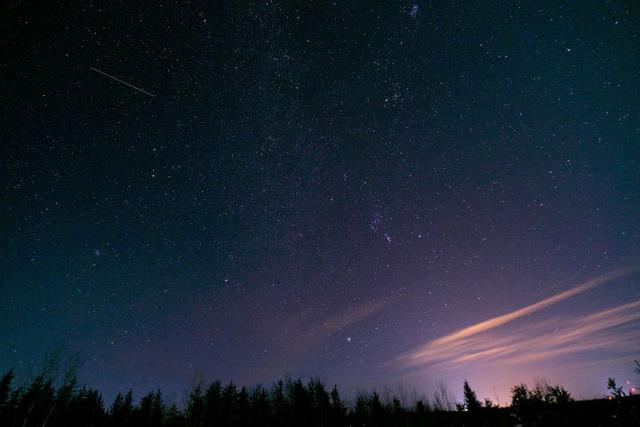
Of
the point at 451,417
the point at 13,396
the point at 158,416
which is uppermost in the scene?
the point at 13,396

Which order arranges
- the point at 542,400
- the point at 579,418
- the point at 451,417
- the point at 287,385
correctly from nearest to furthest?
1. the point at 579,418
2. the point at 542,400
3. the point at 451,417
4. the point at 287,385

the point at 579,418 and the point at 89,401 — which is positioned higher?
the point at 89,401

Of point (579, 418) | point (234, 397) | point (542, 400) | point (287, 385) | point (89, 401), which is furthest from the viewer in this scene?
point (287, 385)

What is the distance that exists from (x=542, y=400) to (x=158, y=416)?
176 ft

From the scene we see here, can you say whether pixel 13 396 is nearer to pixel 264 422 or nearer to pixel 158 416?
pixel 158 416

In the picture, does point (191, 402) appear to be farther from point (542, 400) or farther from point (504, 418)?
point (542, 400)

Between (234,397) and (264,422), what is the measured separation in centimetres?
724

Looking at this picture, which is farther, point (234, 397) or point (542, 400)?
point (234, 397)

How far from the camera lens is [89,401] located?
48719 millimetres

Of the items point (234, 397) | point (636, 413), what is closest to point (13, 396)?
point (234, 397)

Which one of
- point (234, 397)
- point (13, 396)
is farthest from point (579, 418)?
point (13, 396)

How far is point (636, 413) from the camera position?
16578mm

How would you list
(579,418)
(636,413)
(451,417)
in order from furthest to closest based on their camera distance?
(451,417)
(579,418)
(636,413)

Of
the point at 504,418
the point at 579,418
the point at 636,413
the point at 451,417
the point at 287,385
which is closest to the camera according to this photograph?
the point at 636,413
